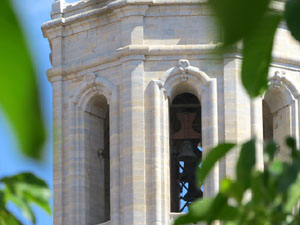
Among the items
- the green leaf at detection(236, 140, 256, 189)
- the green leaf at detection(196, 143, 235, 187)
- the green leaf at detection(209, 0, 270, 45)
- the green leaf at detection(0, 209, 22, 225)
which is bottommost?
the green leaf at detection(0, 209, 22, 225)

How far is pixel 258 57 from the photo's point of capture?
181 inches

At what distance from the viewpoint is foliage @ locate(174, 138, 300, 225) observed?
4926 millimetres

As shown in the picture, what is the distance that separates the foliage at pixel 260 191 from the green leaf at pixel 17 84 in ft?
3.63

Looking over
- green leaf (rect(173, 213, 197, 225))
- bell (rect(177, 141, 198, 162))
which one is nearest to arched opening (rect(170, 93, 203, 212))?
bell (rect(177, 141, 198, 162))

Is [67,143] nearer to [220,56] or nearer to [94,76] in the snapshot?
[94,76]

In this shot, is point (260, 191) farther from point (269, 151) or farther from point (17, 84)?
point (17, 84)

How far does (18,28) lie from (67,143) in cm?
3275

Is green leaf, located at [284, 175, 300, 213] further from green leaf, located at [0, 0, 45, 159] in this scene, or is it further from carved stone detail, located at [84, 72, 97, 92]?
carved stone detail, located at [84, 72, 97, 92]

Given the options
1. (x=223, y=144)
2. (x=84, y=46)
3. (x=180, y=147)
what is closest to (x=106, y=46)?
(x=84, y=46)

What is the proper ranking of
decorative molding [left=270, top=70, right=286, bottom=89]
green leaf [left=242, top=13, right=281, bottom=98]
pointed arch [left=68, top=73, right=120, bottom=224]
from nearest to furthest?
1. green leaf [left=242, top=13, right=281, bottom=98]
2. decorative molding [left=270, top=70, right=286, bottom=89]
3. pointed arch [left=68, top=73, right=120, bottom=224]

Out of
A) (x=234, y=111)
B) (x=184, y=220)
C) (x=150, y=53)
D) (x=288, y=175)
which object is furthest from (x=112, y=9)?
(x=288, y=175)

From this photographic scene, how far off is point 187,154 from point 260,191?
3015 centimetres

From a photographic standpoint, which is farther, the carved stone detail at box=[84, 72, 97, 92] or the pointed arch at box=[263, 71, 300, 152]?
the carved stone detail at box=[84, 72, 97, 92]

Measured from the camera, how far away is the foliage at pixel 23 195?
16.4 feet
